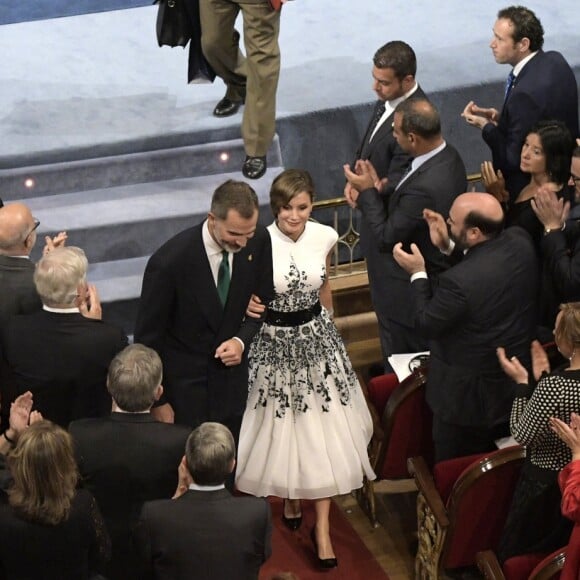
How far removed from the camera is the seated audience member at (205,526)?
3.13 metres

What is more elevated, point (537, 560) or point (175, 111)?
point (175, 111)

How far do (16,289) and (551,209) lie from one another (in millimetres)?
2104

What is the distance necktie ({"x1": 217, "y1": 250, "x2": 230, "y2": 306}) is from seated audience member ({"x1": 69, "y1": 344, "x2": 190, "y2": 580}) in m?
0.68

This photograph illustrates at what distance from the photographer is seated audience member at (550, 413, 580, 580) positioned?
11.0 ft

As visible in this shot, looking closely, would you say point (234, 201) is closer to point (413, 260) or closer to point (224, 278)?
point (224, 278)

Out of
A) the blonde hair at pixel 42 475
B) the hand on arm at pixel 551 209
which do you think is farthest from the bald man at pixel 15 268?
the hand on arm at pixel 551 209

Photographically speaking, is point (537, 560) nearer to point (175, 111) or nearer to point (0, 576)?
point (0, 576)

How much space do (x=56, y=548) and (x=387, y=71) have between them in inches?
103

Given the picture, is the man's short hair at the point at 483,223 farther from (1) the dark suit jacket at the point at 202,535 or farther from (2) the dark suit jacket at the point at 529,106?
(1) the dark suit jacket at the point at 202,535

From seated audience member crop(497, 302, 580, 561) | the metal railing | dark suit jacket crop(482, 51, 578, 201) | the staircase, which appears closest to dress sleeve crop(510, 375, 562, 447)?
seated audience member crop(497, 302, 580, 561)

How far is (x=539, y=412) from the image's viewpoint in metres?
3.65

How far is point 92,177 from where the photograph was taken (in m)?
5.94

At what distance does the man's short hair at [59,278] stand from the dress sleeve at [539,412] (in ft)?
5.10

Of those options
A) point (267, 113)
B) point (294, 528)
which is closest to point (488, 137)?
point (267, 113)
